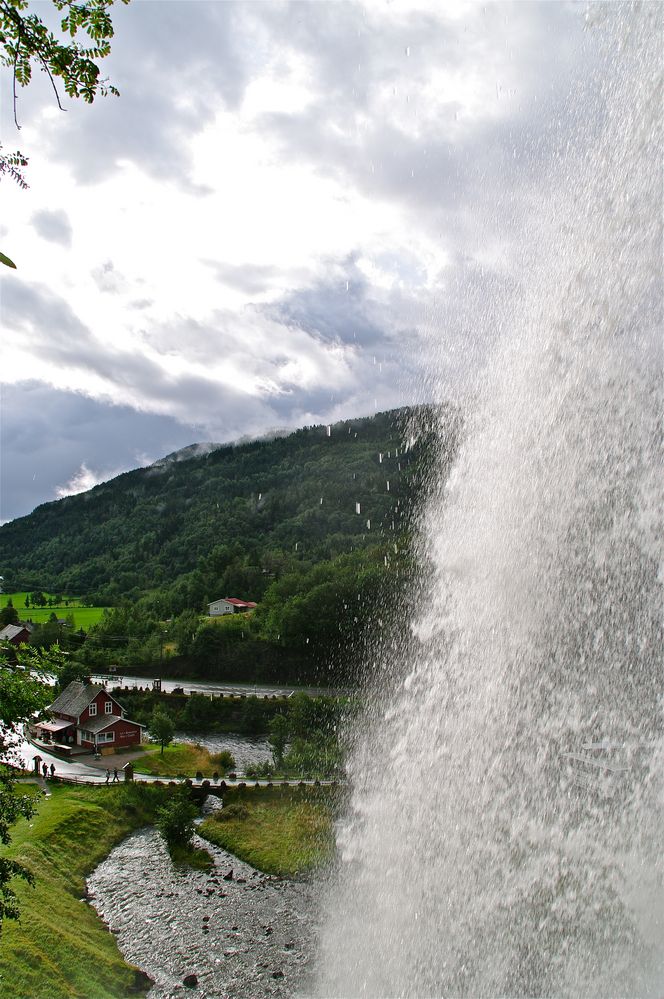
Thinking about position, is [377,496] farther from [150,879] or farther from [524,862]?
[524,862]

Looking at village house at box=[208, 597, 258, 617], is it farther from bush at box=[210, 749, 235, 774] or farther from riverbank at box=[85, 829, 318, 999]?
riverbank at box=[85, 829, 318, 999]

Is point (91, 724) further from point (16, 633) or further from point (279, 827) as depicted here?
point (16, 633)

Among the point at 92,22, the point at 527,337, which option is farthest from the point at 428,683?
the point at 92,22

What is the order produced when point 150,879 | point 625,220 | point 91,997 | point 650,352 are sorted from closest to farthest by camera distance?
1. point 650,352
2. point 625,220
3. point 91,997
4. point 150,879

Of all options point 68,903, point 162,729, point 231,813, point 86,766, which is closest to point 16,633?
point 162,729

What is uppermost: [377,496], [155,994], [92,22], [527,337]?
[377,496]

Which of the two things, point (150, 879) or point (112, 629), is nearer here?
point (150, 879)

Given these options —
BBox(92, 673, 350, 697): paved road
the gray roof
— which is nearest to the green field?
BBox(92, 673, 350, 697): paved road
